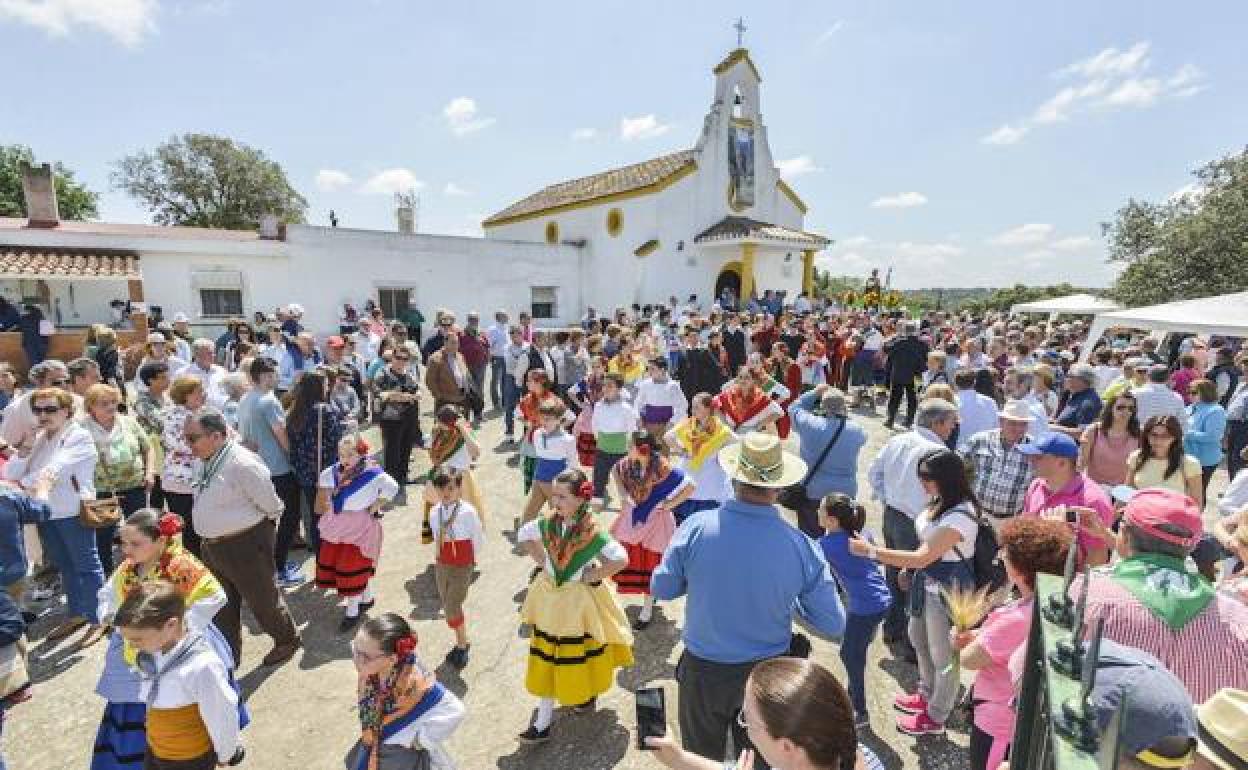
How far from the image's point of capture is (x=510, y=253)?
20.5 m

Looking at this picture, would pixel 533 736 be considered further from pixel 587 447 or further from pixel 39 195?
pixel 39 195

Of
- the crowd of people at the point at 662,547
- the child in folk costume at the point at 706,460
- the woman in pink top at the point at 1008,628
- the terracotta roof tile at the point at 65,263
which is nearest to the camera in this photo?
the crowd of people at the point at 662,547

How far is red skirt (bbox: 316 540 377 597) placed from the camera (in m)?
4.57

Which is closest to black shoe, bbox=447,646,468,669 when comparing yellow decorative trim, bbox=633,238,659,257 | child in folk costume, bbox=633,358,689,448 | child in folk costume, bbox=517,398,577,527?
child in folk costume, bbox=517,398,577,527

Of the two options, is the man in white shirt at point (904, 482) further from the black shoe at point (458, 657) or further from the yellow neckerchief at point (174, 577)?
the yellow neckerchief at point (174, 577)

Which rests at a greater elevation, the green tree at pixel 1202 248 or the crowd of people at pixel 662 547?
the green tree at pixel 1202 248

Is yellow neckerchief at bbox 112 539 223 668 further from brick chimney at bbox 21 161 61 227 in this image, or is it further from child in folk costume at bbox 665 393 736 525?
brick chimney at bbox 21 161 61 227

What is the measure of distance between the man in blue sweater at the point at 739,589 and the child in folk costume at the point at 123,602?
2093 millimetres

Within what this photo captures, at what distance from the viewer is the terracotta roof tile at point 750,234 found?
21703 mm

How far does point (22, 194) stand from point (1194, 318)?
4667cm

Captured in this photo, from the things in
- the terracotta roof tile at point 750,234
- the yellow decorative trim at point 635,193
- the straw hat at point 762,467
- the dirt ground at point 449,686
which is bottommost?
the dirt ground at point 449,686

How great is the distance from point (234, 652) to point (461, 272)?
54.4ft

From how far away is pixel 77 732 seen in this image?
11.8 feet

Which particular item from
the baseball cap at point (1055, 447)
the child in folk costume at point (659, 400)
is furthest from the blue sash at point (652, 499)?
the baseball cap at point (1055, 447)
